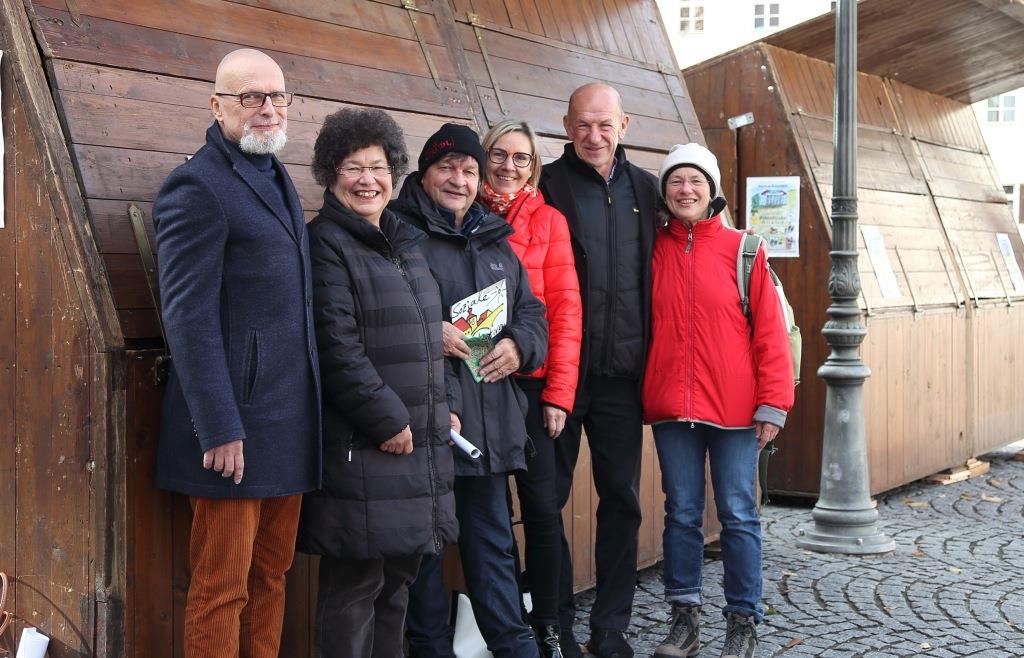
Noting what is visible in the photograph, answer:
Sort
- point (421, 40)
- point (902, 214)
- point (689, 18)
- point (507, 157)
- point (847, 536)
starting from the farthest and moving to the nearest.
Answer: point (689, 18) → point (902, 214) → point (847, 536) → point (421, 40) → point (507, 157)

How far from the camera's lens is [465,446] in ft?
12.9

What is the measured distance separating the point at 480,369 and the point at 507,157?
0.84 metres

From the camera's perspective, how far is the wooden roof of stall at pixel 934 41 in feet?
28.1

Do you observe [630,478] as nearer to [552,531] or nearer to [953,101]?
[552,531]

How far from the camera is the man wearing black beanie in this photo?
4.04m

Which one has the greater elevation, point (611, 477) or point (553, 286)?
point (553, 286)

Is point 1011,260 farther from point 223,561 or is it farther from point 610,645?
point 223,561

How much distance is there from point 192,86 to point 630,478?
2.20m

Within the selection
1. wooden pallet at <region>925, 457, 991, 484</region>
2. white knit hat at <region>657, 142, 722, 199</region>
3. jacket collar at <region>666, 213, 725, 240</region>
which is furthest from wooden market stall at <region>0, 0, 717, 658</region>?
wooden pallet at <region>925, 457, 991, 484</region>

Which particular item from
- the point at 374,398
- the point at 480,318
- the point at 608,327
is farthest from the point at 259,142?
the point at 608,327

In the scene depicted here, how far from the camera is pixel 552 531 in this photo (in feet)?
14.6

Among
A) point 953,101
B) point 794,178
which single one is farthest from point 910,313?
point 953,101

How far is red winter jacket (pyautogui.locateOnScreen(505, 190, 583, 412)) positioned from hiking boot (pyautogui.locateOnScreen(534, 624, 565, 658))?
0.81 meters

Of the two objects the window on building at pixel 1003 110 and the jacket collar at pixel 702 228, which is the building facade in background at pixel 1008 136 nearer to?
the window on building at pixel 1003 110
